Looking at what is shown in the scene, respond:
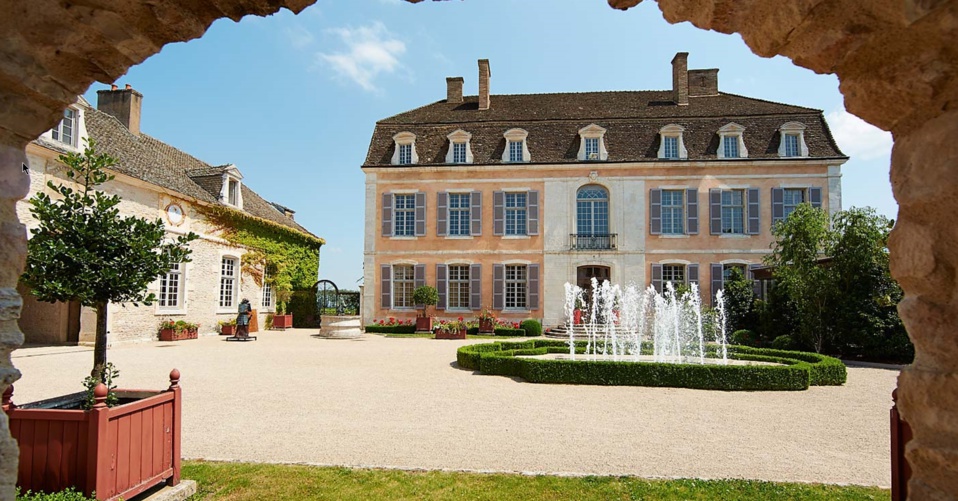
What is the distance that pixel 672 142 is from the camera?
20.7m

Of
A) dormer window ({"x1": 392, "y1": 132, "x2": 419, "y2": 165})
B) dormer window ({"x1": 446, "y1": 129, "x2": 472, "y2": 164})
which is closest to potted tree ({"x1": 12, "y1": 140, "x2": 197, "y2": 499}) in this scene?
dormer window ({"x1": 446, "y1": 129, "x2": 472, "y2": 164})

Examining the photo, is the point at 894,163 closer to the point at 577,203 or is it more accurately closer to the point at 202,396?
the point at 202,396

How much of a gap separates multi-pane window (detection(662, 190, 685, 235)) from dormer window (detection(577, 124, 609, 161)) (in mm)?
2814

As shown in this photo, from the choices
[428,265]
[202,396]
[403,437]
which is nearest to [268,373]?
[202,396]

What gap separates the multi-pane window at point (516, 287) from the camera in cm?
2091

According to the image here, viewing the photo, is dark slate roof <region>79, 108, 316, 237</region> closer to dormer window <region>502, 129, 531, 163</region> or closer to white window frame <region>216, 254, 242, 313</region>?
white window frame <region>216, 254, 242, 313</region>

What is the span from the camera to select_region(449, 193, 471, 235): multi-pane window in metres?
21.3

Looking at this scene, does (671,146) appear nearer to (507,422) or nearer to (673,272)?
(673,272)

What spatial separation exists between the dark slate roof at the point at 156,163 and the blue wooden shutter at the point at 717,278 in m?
17.8

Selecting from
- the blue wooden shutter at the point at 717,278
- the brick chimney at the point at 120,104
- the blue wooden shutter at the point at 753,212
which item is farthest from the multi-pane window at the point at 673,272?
the brick chimney at the point at 120,104

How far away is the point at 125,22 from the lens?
7.30 ft

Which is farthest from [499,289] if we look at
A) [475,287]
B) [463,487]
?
[463,487]

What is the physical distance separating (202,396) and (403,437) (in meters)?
3.78

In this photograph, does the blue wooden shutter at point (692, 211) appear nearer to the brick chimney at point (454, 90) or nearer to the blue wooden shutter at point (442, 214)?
the blue wooden shutter at point (442, 214)
